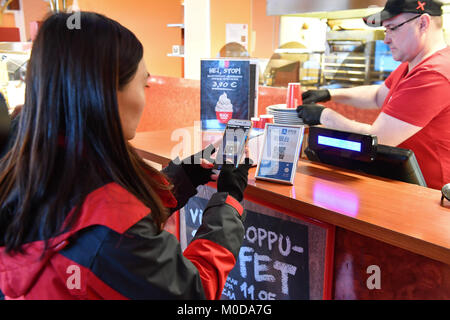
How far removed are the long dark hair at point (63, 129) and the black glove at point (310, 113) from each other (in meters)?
1.32

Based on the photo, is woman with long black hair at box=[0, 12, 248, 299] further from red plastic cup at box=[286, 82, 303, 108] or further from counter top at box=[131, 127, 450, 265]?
red plastic cup at box=[286, 82, 303, 108]

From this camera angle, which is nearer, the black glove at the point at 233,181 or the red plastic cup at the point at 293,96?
the black glove at the point at 233,181

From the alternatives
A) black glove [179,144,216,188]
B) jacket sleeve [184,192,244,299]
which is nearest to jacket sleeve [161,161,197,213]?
black glove [179,144,216,188]

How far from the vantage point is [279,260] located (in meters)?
1.51

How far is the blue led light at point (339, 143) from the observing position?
1.49 metres

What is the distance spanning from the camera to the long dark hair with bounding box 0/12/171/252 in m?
0.77

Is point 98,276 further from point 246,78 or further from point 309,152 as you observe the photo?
point 246,78

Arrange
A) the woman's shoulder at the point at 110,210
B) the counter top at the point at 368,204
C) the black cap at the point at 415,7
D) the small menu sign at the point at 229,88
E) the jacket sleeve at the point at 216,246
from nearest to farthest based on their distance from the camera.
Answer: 1. the woman's shoulder at the point at 110,210
2. the jacket sleeve at the point at 216,246
3. the counter top at the point at 368,204
4. the black cap at the point at 415,7
5. the small menu sign at the point at 229,88

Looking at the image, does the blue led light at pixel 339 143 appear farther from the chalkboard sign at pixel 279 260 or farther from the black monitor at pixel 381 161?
the chalkboard sign at pixel 279 260

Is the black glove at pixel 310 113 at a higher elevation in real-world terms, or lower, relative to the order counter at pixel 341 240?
higher

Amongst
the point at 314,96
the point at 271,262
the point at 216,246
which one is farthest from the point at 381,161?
the point at 314,96

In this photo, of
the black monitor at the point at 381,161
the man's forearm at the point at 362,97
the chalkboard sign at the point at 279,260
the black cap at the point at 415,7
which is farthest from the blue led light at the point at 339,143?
the man's forearm at the point at 362,97

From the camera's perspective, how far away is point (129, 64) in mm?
840

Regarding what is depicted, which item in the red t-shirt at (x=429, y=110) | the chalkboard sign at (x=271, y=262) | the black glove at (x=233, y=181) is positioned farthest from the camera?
the red t-shirt at (x=429, y=110)
